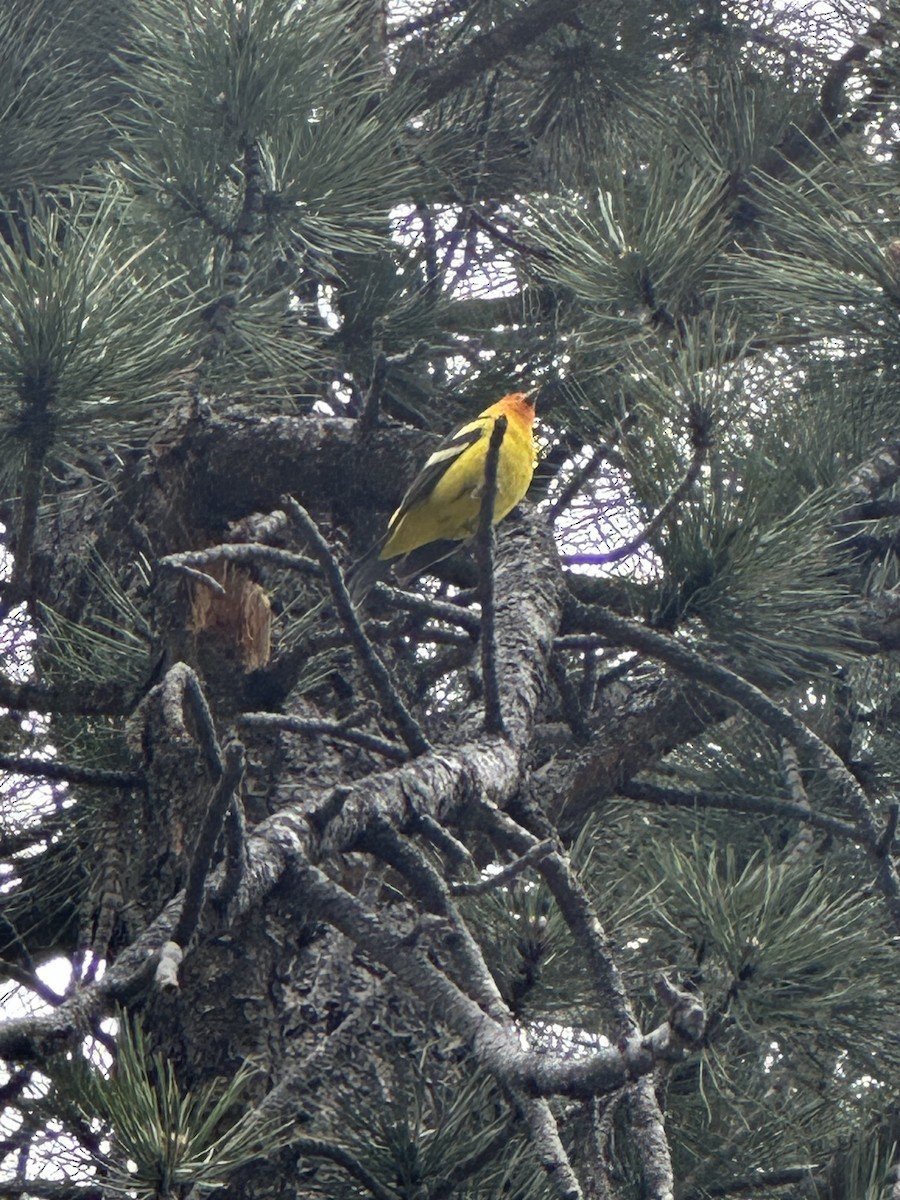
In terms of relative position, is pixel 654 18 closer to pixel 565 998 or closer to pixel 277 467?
pixel 277 467

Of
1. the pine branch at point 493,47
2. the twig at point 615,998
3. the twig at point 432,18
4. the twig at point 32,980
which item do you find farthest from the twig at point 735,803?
the twig at point 432,18

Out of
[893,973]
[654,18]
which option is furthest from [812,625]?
[654,18]

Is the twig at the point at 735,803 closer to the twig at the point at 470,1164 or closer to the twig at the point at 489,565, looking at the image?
the twig at the point at 489,565

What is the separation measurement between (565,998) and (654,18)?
7.77 ft

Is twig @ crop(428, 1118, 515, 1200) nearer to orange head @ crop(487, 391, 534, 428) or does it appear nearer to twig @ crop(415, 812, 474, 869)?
twig @ crop(415, 812, 474, 869)

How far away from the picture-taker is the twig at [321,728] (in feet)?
5.96

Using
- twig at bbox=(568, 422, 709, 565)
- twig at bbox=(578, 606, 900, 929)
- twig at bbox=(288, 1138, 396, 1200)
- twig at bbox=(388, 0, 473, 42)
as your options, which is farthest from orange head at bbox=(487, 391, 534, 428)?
twig at bbox=(288, 1138, 396, 1200)

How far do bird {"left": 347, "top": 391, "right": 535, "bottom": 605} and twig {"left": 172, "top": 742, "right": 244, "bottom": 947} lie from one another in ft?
3.33

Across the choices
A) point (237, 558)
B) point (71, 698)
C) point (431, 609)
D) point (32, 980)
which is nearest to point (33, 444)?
point (237, 558)

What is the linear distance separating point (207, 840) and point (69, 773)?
77cm

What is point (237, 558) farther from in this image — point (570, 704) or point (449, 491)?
point (449, 491)

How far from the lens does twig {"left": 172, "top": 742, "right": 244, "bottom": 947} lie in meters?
1.40

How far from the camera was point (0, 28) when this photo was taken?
2.92m

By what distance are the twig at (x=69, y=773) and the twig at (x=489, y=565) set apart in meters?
0.60
